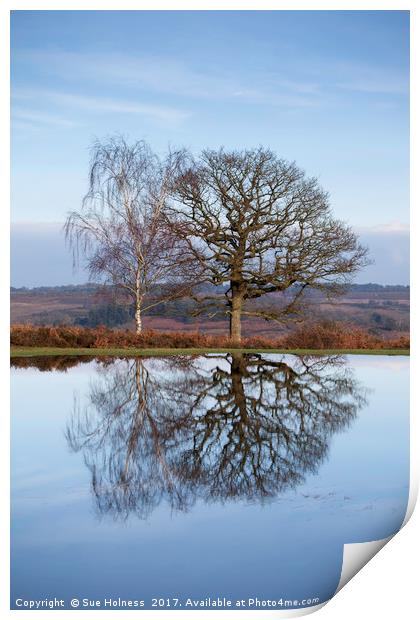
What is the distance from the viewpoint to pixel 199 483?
6.60 metres

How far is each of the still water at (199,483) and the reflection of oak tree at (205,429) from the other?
0.08 feet

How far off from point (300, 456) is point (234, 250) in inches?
439

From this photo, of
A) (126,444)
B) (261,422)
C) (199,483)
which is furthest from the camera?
(261,422)

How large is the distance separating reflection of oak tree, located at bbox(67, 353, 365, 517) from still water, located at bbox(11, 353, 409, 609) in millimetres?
24

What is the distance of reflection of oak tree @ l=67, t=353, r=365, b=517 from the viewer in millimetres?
6516

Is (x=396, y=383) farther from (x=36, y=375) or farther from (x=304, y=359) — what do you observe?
(x=36, y=375)

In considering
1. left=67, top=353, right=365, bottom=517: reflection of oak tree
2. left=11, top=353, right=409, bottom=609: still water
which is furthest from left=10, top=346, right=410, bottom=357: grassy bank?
left=11, top=353, right=409, bottom=609: still water

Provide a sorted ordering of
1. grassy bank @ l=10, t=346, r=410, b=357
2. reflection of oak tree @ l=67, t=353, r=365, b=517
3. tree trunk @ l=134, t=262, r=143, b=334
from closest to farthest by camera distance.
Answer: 1. reflection of oak tree @ l=67, t=353, r=365, b=517
2. grassy bank @ l=10, t=346, r=410, b=357
3. tree trunk @ l=134, t=262, r=143, b=334

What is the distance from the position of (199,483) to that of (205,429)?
1916 mm

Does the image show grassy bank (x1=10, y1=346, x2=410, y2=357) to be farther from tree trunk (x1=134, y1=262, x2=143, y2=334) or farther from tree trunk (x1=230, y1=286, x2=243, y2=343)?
tree trunk (x1=230, y1=286, x2=243, y2=343)

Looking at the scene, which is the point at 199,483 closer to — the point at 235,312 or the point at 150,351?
the point at 150,351

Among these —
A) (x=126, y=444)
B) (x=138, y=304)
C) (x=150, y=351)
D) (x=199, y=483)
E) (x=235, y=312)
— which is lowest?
(x=199, y=483)

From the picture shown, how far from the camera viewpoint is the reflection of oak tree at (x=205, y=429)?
6.52 m

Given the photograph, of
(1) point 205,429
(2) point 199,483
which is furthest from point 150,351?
(2) point 199,483
